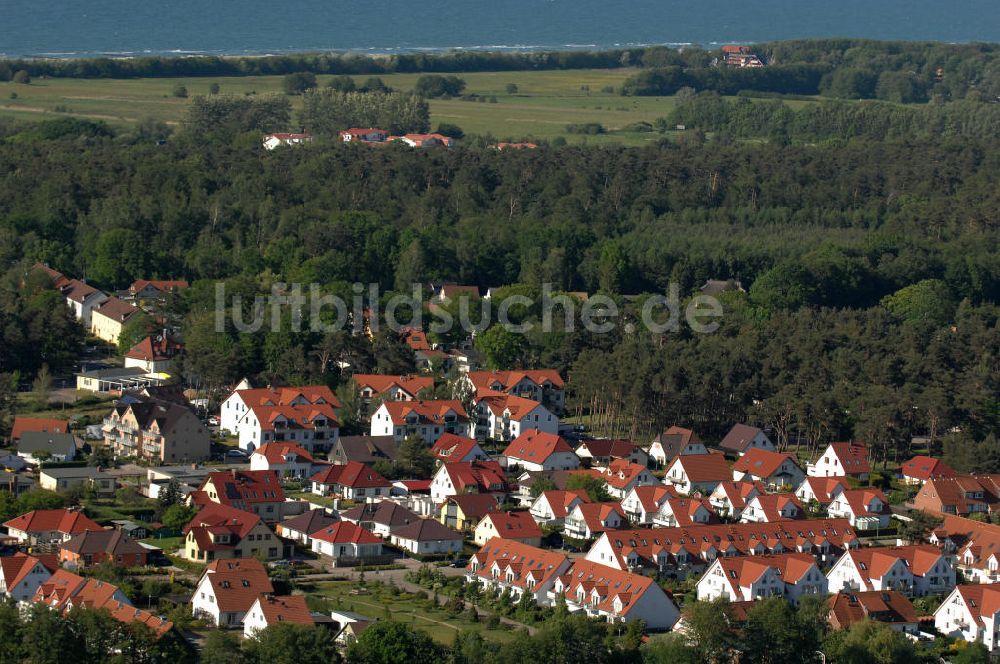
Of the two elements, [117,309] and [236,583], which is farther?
[117,309]

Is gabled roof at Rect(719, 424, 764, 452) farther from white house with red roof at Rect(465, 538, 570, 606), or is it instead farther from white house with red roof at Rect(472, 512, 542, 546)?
white house with red roof at Rect(465, 538, 570, 606)

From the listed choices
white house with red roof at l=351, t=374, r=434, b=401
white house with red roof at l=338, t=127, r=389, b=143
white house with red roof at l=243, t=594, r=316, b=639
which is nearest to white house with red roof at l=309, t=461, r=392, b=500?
white house with red roof at l=351, t=374, r=434, b=401

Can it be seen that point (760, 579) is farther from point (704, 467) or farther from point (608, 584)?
point (704, 467)

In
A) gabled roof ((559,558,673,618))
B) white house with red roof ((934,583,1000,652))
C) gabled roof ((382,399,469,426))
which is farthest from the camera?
gabled roof ((382,399,469,426))

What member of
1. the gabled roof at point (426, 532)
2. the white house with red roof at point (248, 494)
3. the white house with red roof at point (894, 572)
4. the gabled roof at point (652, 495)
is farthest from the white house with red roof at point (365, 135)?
the white house with red roof at point (894, 572)

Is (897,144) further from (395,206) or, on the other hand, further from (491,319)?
(491,319)

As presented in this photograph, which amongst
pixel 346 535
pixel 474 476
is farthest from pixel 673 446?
pixel 346 535
